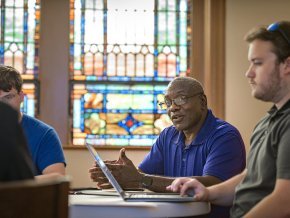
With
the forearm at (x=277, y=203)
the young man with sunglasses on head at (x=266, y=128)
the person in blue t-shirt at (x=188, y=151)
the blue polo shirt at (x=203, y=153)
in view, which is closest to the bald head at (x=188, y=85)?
the person in blue t-shirt at (x=188, y=151)

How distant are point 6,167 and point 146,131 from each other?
505cm

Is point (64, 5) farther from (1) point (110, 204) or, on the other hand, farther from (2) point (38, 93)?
(1) point (110, 204)

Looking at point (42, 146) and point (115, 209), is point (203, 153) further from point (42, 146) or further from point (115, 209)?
point (115, 209)

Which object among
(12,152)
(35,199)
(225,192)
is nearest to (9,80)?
(225,192)

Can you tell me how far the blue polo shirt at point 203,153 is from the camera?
3.41 meters

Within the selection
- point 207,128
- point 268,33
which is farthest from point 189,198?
point 207,128

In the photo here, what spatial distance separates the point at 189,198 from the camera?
8.71 feet

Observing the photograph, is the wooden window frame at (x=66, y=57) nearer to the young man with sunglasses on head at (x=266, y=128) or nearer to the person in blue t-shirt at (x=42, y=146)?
the person in blue t-shirt at (x=42, y=146)

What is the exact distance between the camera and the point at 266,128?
2.71m

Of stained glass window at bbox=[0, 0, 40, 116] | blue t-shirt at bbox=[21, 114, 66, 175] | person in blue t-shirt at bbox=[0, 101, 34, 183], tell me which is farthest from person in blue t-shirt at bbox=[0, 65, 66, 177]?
stained glass window at bbox=[0, 0, 40, 116]

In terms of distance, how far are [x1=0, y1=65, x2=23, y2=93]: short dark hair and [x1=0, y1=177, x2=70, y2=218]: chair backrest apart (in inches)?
66.2

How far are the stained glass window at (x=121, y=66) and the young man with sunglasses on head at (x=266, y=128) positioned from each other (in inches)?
155

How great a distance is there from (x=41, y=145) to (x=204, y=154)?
2.59 ft

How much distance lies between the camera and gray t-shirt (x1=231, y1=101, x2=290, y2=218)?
Result: 250cm
